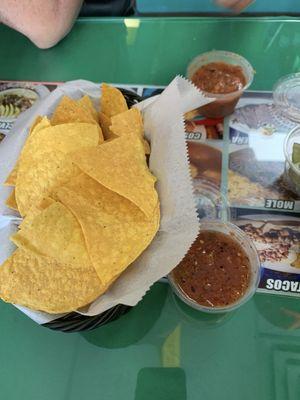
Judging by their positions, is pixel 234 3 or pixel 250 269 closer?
pixel 250 269

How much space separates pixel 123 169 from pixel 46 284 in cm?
28

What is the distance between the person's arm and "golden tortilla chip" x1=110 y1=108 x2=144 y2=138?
0.59 m

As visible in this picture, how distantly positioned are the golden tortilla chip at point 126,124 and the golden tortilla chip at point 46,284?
34cm

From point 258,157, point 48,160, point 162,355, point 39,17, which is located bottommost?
point 162,355

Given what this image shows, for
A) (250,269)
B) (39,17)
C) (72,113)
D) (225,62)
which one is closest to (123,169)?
(72,113)

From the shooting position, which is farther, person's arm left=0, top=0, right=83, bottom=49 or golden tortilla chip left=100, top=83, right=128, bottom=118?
person's arm left=0, top=0, right=83, bottom=49

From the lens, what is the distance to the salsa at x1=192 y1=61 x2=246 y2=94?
124cm

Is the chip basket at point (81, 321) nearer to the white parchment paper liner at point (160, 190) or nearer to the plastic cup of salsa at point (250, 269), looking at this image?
the white parchment paper liner at point (160, 190)

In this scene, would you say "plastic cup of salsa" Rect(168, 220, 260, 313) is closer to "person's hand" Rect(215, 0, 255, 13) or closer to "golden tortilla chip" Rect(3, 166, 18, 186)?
"golden tortilla chip" Rect(3, 166, 18, 186)

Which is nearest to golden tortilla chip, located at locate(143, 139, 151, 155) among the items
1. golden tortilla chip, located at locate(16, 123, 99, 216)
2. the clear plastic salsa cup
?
golden tortilla chip, located at locate(16, 123, 99, 216)

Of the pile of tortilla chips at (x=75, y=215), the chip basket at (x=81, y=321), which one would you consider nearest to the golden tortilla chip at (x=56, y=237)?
the pile of tortilla chips at (x=75, y=215)

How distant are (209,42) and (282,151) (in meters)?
0.50

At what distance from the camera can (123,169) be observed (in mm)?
901

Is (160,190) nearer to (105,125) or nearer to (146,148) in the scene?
(146,148)
